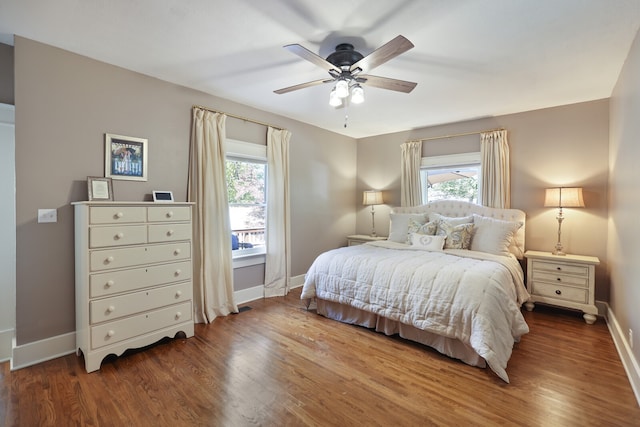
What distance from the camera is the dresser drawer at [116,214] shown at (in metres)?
2.30

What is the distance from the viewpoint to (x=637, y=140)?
→ 6.97 ft

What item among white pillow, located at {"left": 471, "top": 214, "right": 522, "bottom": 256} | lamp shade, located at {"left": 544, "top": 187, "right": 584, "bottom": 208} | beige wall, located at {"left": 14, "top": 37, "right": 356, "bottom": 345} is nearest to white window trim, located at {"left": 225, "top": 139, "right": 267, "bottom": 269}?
beige wall, located at {"left": 14, "top": 37, "right": 356, "bottom": 345}

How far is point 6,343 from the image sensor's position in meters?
2.55

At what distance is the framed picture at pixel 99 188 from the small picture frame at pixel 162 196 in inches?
14.5

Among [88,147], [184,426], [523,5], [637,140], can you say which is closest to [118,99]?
[88,147]

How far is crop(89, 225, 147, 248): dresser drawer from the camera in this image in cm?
230

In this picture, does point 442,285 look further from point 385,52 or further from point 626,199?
point 385,52

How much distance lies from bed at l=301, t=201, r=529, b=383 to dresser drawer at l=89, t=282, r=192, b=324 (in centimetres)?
131

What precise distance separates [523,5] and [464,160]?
9.05 feet

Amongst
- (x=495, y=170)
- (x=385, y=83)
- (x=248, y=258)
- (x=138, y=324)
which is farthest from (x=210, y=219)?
(x=495, y=170)

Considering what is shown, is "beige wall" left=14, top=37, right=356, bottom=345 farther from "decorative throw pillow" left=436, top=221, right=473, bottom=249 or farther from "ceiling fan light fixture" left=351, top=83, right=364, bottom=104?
"decorative throw pillow" left=436, top=221, right=473, bottom=249

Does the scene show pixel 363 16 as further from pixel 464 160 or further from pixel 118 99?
pixel 464 160

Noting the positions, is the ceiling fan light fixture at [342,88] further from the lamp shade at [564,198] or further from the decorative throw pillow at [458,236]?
the lamp shade at [564,198]

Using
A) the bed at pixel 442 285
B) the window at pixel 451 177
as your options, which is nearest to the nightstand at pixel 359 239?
the bed at pixel 442 285
